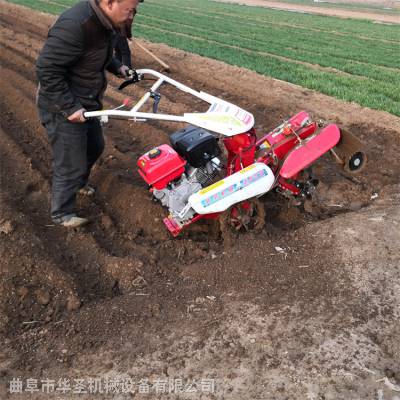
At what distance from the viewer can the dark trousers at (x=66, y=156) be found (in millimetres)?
4004

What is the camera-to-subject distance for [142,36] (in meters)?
15.2

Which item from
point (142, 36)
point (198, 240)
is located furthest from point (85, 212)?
point (142, 36)

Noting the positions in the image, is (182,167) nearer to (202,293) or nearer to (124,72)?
(202,293)

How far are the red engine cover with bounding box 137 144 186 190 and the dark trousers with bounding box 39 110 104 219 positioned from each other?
60 centimetres

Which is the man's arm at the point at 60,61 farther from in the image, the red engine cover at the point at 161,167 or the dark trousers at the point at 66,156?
the red engine cover at the point at 161,167

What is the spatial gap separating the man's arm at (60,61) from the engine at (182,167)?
78cm

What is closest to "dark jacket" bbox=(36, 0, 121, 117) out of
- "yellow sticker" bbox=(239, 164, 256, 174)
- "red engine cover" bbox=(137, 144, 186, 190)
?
"red engine cover" bbox=(137, 144, 186, 190)

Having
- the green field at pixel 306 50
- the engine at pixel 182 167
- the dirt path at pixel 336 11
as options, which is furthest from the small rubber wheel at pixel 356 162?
the dirt path at pixel 336 11

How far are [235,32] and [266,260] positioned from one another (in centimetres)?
1844

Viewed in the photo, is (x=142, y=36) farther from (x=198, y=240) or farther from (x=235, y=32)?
(x=198, y=240)

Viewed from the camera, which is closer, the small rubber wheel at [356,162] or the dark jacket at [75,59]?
the dark jacket at [75,59]

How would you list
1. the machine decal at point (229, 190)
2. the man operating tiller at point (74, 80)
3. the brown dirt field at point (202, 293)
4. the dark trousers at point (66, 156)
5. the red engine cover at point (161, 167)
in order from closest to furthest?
the brown dirt field at point (202, 293) < the man operating tiller at point (74, 80) < the machine decal at point (229, 190) < the red engine cover at point (161, 167) < the dark trousers at point (66, 156)

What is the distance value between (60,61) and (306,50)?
14.5m

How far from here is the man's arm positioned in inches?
137
